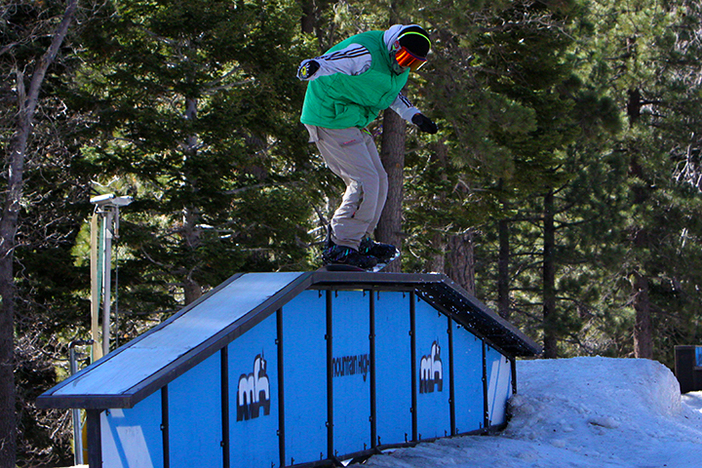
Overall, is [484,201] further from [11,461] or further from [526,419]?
[11,461]

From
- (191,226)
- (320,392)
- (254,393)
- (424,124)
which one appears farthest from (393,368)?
(191,226)

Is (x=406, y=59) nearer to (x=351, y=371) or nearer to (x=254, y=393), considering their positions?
(x=351, y=371)

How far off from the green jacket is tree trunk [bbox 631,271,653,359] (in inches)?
730

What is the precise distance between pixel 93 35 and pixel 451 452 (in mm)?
10772

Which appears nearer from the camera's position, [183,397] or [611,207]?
[183,397]

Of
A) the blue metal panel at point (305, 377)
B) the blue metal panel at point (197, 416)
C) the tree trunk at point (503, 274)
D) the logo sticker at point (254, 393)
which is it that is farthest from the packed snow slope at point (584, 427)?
the tree trunk at point (503, 274)

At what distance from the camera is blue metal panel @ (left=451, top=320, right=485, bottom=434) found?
689 centimetres

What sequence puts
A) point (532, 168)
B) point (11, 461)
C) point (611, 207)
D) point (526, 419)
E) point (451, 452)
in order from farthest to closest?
point (611, 207), point (532, 168), point (11, 461), point (526, 419), point (451, 452)

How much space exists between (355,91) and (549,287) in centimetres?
1830

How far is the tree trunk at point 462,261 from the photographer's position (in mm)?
17141

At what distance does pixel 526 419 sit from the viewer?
286 inches

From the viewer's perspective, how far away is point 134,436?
3.99 meters

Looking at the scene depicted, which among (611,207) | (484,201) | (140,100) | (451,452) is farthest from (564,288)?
(451,452)

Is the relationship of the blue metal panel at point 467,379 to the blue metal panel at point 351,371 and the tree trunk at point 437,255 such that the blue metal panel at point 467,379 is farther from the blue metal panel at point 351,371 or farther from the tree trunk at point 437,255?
the tree trunk at point 437,255
